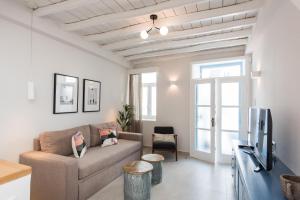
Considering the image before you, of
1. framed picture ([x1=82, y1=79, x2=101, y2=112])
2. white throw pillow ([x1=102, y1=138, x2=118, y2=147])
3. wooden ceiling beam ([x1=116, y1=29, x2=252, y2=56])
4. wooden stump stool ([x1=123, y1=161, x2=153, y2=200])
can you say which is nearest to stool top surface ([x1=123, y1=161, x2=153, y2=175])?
wooden stump stool ([x1=123, y1=161, x2=153, y2=200])

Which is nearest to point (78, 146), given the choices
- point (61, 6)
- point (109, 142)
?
point (109, 142)

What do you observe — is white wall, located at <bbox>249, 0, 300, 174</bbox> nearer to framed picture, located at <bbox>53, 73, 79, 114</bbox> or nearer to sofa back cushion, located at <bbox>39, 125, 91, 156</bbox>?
sofa back cushion, located at <bbox>39, 125, 91, 156</bbox>

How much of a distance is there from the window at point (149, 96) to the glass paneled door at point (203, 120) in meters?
1.35

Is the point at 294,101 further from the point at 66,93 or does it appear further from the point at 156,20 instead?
the point at 66,93

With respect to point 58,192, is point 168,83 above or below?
above

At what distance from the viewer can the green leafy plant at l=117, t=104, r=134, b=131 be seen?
523 cm

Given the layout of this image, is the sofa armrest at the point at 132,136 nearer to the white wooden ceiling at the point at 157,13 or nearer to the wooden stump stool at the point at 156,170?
the wooden stump stool at the point at 156,170

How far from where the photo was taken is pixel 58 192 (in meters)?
2.37

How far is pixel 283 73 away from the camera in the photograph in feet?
6.84

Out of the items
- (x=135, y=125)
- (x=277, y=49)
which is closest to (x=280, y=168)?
(x=277, y=49)

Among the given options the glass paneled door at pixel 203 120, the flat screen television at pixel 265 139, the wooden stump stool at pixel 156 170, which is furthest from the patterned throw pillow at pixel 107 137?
the flat screen television at pixel 265 139

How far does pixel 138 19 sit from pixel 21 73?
6.56 feet

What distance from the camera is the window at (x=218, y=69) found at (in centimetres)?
460

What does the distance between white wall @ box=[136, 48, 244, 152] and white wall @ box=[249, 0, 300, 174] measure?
89.5 inches
